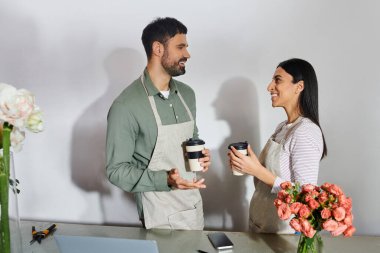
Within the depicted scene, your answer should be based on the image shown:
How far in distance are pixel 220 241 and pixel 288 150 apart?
1.57 feet

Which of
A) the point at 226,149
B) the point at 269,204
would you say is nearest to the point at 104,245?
the point at 269,204

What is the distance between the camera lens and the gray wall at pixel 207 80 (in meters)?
2.10

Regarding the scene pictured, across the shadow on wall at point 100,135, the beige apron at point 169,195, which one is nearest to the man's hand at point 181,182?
the beige apron at point 169,195

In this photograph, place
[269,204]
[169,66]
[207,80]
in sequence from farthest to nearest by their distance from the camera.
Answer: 1. [207,80]
2. [169,66]
3. [269,204]

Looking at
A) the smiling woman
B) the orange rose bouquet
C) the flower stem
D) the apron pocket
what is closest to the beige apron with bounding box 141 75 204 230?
the apron pocket

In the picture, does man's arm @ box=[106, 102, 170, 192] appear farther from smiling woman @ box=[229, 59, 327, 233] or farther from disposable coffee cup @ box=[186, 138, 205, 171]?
smiling woman @ box=[229, 59, 327, 233]

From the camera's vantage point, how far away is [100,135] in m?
2.40

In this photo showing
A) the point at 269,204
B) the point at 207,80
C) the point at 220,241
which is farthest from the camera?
the point at 207,80

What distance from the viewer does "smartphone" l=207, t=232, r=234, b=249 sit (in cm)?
128

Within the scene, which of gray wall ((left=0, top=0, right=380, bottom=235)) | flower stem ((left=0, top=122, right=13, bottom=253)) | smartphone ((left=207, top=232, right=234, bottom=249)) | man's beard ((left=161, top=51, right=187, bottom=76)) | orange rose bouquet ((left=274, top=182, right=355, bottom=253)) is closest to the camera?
flower stem ((left=0, top=122, right=13, bottom=253))

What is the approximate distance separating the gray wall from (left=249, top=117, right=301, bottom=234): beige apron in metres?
0.62

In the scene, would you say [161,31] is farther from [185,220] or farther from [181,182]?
[185,220]

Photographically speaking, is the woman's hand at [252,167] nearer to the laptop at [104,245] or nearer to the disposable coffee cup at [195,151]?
the disposable coffee cup at [195,151]

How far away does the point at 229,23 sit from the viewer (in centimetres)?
218
